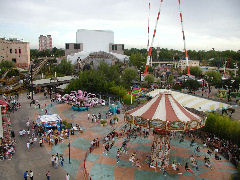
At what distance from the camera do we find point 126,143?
21.2 meters

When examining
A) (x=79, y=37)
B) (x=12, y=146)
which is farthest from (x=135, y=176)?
(x=79, y=37)

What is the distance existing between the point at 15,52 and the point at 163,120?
66.7 m

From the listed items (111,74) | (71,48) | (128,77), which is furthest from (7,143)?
(71,48)

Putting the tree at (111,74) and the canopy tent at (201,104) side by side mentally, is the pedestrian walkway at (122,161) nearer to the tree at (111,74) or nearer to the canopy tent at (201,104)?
the canopy tent at (201,104)

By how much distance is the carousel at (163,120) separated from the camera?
15.1 m

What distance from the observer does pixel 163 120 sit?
15.0 m

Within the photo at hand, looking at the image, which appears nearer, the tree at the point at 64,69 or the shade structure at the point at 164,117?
the shade structure at the point at 164,117

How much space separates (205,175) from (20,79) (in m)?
47.7

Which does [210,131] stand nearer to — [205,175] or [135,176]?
[205,175]

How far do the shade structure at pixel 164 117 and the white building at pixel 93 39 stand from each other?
3063 inches

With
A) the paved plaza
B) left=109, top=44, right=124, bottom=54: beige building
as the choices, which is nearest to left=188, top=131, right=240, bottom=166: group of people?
the paved plaza

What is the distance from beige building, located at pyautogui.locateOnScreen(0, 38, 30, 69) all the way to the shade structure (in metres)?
62.8

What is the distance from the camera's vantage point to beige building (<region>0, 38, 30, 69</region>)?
6725 centimetres

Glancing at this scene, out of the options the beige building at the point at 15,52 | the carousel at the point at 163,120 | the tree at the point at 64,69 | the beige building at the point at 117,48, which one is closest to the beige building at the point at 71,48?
the beige building at the point at 117,48
